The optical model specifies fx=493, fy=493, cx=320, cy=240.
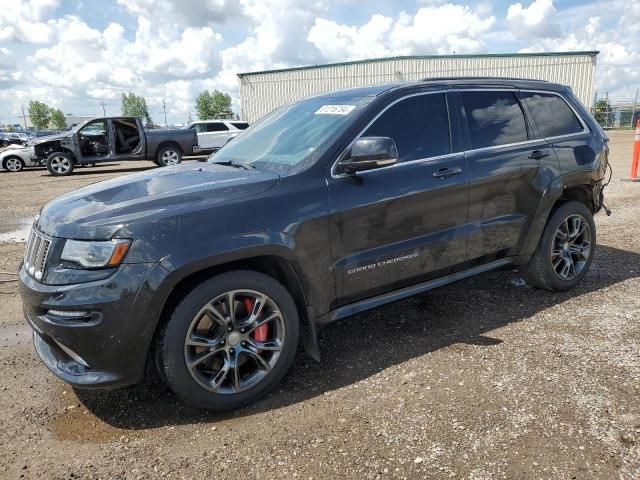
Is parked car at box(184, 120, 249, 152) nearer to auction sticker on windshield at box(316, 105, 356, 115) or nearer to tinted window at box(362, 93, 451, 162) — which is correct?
auction sticker on windshield at box(316, 105, 356, 115)

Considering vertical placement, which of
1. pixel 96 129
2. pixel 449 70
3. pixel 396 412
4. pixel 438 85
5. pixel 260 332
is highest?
pixel 449 70

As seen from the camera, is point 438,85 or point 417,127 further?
point 438,85

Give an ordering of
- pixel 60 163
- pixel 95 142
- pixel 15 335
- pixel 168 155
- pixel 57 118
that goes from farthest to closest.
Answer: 1. pixel 57 118
2. pixel 168 155
3. pixel 95 142
4. pixel 60 163
5. pixel 15 335

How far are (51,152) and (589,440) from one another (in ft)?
58.8

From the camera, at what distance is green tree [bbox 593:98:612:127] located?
4672 centimetres

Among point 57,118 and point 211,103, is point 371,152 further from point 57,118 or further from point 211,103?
point 57,118

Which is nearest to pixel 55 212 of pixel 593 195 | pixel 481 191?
pixel 481 191

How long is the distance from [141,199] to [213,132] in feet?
60.7

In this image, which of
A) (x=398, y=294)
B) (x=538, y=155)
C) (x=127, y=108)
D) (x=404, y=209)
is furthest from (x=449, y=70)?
(x=127, y=108)

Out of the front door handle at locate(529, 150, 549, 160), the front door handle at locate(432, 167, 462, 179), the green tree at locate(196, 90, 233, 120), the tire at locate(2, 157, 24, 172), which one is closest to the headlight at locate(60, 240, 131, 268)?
the front door handle at locate(432, 167, 462, 179)

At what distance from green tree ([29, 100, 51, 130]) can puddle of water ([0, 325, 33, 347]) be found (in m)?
127

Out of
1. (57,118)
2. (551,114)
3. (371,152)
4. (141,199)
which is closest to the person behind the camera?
(141,199)

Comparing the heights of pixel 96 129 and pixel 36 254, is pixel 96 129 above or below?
above

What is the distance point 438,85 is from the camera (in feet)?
12.3
